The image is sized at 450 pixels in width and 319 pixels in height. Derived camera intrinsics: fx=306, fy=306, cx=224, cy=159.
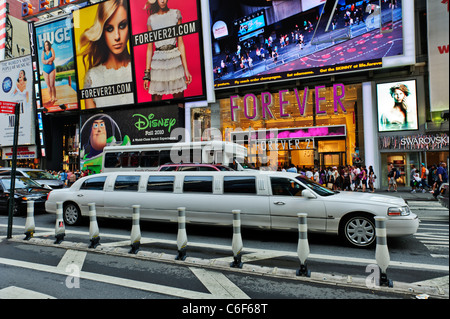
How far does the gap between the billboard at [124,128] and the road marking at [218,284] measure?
22641 mm

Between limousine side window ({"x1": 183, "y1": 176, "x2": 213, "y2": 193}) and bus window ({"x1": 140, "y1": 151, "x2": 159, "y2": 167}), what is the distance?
1024 centimetres

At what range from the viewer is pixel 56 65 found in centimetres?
3152

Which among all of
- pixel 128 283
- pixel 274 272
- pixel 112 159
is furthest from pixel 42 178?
pixel 274 272

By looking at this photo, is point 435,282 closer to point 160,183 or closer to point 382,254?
point 382,254

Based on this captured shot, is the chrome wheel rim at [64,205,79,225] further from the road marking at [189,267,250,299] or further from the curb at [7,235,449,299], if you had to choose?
the road marking at [189,267,250,299]

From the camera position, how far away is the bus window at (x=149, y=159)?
17828 mm

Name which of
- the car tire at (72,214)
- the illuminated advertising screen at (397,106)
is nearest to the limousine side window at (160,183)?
the car tire at (72,214)

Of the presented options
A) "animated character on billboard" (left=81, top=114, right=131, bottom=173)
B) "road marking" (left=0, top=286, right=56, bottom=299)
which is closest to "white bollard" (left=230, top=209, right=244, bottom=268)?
"road marking" (left=0, top=286, right=56, bottom=299)

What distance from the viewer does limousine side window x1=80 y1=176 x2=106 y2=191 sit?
8.94 m

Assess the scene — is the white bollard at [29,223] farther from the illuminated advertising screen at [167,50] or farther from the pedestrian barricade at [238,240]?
the illuminated advertising screen at [167,50]

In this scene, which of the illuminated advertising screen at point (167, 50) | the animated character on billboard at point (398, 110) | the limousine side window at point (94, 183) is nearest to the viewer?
the limousine side window at point (94, 183)

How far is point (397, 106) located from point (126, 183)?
18953 millimetres

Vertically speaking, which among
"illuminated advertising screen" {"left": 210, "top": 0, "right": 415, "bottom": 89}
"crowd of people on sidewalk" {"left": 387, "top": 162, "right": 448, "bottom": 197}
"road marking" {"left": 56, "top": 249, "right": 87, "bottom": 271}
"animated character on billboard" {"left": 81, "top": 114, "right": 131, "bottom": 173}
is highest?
"illuminated advertising screen" {"left": 210, "top": 0, "right": 415, "bottom": 89}
